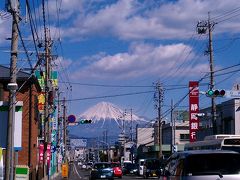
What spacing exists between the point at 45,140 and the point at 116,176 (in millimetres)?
21732

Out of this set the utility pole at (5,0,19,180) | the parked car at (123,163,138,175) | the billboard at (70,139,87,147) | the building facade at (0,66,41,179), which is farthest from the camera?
the billboard at (70,139,87,147)

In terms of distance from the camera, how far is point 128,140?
6619 inches

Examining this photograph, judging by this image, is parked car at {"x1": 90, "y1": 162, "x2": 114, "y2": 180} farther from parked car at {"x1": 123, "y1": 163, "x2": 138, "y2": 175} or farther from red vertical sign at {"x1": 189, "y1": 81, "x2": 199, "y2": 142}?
parked car at {"x1": 123, "y1": 163, "x2": 138, "y2": 175}

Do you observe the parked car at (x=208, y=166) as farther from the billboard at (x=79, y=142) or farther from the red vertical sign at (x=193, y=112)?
the billboard at (x=79, y=142)

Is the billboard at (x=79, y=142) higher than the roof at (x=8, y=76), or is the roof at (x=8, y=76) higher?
the roof at (x=8, y=76)

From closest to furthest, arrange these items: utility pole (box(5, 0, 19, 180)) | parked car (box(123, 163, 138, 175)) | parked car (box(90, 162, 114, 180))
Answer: utility pole (box(5, 0, 19, 180))
parked car (box(90, 162, 114, 180))
parked car (box(123, 163, 138, 175))

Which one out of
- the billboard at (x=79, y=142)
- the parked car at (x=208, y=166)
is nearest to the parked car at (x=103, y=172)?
the parked car at (x=208, y=166)

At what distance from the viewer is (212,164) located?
13086 millimetres

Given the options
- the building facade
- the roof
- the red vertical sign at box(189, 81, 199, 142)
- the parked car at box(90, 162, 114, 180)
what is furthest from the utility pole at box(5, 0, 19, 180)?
the red vertical sign at box(189, 81, 199, 142)

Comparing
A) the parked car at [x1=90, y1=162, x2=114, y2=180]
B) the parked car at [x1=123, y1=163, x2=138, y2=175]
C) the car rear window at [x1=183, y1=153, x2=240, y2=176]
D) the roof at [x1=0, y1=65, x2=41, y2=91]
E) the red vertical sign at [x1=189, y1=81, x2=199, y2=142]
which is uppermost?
the roof at [x1=0, y1=65, x2=41, y2=91]

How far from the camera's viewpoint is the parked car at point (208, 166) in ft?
41.3

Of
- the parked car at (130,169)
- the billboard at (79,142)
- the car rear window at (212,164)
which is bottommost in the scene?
the parked car at (130,169)

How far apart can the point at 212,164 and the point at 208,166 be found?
141mm

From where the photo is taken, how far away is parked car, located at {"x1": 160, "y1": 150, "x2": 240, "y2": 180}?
12.6m
